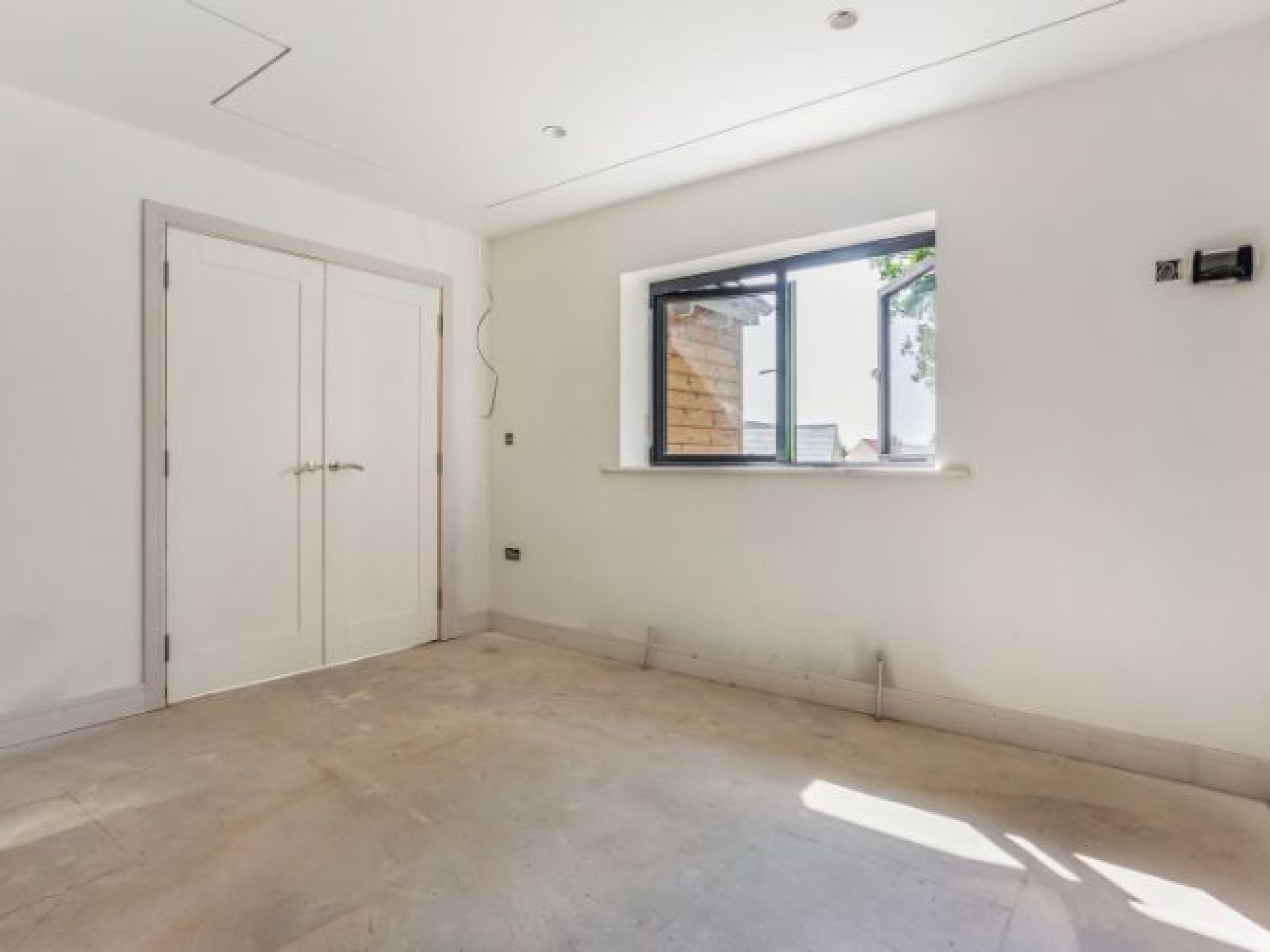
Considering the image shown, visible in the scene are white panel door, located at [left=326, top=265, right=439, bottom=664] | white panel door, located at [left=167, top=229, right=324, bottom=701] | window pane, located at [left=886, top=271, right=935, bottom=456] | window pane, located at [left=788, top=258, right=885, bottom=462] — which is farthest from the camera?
white panel door, located at [left=326, top=265, right=439, bottom=664]

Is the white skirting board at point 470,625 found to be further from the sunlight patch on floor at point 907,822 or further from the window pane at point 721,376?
the sunlight patch on floor at point 907,822

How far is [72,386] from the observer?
281cm

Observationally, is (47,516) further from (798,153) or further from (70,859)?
(798,153)

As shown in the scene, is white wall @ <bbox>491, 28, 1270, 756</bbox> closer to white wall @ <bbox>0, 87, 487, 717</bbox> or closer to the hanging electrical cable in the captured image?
the hanging electrical cable

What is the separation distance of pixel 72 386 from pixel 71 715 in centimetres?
134

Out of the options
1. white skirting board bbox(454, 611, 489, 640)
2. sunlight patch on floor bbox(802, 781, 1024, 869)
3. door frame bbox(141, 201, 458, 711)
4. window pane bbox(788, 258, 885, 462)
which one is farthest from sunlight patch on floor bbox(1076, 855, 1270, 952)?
door frame bbox(141, 201, 458, 711)

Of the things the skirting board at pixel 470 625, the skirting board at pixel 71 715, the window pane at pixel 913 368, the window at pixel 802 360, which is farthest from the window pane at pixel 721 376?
the skirting board at pixel 71 715

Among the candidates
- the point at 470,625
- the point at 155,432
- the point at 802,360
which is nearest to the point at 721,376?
the point at 802,360

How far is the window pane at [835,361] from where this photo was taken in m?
3.26

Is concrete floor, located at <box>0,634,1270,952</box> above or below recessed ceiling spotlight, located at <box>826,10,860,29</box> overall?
below

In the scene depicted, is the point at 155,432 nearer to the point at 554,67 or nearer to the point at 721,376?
the point at 554,67

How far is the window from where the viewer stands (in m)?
3.10

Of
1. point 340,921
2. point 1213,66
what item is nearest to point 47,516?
point 340,921

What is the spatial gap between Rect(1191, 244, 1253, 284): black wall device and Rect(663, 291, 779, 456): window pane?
1.69 m
